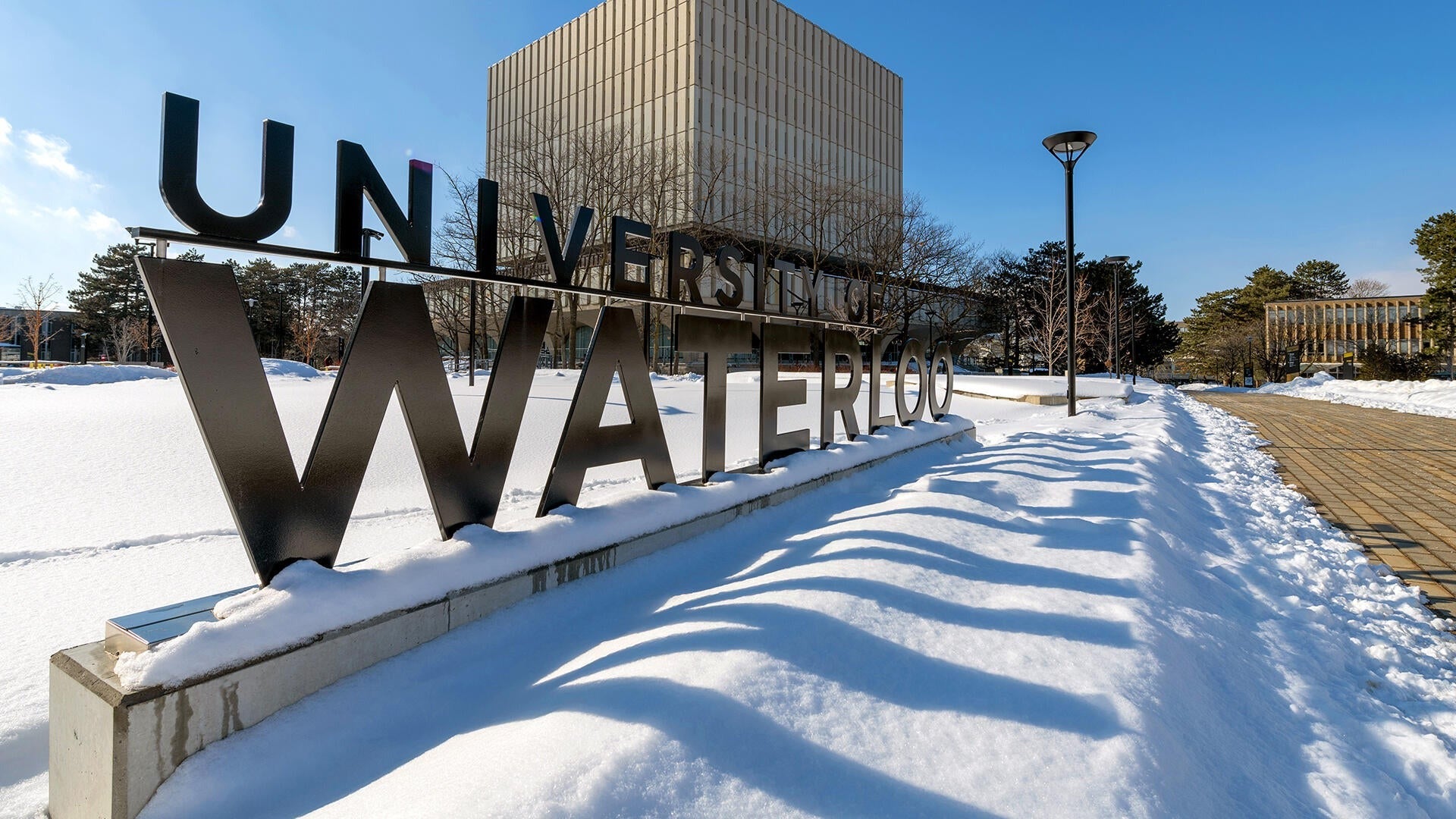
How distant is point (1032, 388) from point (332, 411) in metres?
19.0

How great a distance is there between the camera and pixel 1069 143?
12188 mm

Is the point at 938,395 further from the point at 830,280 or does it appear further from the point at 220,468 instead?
the point at 830,280

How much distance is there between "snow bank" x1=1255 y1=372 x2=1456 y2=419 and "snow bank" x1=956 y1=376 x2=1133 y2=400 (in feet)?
22.9

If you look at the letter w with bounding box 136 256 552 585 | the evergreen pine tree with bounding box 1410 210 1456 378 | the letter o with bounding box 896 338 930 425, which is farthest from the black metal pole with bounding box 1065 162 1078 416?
the evergreen pine tree with bounding box 1410 210 1456 378

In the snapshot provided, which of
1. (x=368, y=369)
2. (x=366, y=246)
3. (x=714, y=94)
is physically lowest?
(x=368, y=369)

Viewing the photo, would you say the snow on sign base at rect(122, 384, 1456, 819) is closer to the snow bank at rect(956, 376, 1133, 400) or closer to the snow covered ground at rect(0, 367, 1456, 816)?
the snow covered ground at rect(0, 367, 1456, 816)

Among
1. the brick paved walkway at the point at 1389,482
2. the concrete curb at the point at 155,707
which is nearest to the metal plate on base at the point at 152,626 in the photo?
the concrete curb at the point at 155,707

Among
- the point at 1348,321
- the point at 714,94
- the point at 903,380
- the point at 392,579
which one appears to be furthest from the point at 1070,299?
the point at 1348,321

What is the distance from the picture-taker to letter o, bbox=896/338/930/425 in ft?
27.0

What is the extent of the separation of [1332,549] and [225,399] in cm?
697

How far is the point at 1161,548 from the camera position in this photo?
395 centimetres

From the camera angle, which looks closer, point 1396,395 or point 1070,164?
point 1070,164

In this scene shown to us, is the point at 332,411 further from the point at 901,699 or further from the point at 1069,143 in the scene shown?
the point at 1069,143

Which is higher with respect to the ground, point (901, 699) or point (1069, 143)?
point (1069, 143)
